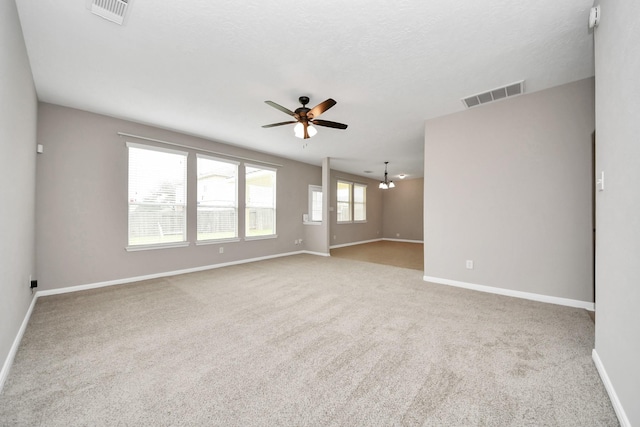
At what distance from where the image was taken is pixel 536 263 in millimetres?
3180

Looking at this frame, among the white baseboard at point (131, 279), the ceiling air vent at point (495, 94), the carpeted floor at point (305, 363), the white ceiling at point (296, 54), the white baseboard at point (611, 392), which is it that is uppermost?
the white ceiling at point (296, 54)

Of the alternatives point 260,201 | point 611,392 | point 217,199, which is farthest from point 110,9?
point 260,201

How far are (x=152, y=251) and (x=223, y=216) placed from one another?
1.47 metres

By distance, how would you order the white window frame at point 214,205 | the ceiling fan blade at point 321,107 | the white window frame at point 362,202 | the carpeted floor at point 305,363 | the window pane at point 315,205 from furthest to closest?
the white window frame at point 362,202 < the window pane at point 315,205 < the white window frame at point 214,205 < the ceiling fan blade at point 321,107 < the carpeted floor at point 305,363

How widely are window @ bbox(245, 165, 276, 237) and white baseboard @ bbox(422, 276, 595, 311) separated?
3.86 m

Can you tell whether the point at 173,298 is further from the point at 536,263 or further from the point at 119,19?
the point at 536,263

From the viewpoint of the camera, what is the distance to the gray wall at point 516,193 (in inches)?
116

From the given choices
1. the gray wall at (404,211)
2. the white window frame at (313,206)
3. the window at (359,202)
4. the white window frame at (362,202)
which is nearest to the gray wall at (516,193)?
the white window frame at (313,206)

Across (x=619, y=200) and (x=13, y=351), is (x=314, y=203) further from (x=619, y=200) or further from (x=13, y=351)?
(x=619, y=200)

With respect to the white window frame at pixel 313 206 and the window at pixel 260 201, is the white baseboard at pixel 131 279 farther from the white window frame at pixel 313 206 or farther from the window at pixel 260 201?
the white window frame at pixel 313 206

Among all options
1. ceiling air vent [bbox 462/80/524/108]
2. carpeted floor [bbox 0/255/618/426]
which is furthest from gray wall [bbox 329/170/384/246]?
carpeted floor [bbox 0/255/618/426]

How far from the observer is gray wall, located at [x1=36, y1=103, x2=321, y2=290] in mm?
3444

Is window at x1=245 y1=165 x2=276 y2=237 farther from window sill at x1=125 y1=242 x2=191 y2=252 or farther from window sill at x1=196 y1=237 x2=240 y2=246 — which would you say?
window sill at x1=125 y1=242 x2=191 y2=252

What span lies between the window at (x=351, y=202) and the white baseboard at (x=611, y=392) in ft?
23.1
